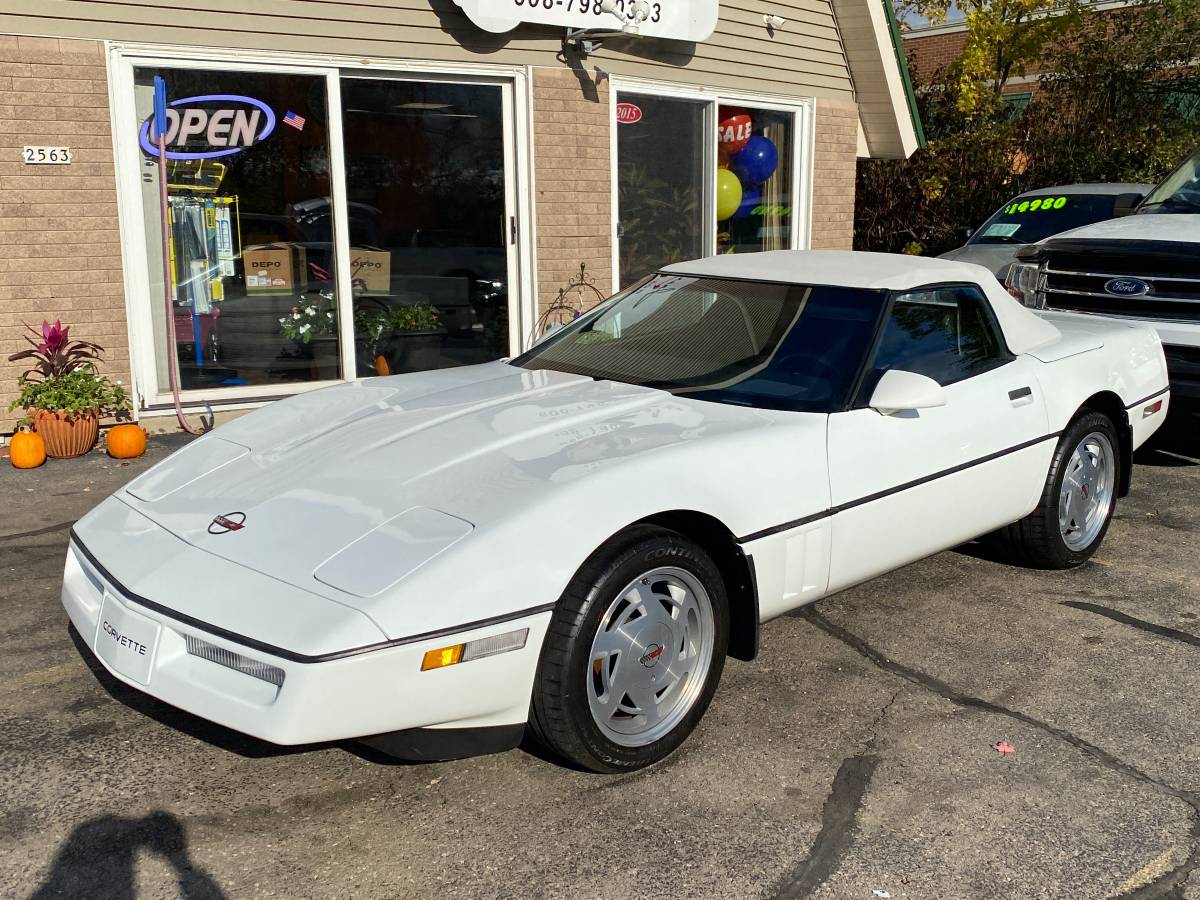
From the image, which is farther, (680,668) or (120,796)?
(680,668)

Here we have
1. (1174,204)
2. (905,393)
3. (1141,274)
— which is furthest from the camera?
(1174,204)

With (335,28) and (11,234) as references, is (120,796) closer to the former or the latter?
(11,234)

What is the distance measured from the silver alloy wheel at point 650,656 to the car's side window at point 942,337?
1.28 meters

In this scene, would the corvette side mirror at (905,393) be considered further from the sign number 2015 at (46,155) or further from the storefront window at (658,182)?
the storefront window at (658,182)

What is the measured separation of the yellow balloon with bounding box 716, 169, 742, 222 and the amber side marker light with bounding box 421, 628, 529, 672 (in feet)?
29.5

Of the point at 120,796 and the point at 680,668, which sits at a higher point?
the point at 680,668

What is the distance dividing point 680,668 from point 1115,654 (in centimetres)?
193

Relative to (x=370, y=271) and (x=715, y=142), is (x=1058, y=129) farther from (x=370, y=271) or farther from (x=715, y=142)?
(x=370, y=271)

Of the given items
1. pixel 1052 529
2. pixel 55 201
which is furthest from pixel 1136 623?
pixel 55 201

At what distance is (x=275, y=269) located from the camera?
8.52 m

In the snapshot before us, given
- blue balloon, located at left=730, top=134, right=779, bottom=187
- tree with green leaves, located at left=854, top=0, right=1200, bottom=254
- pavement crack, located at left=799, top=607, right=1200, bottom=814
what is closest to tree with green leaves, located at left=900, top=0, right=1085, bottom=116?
tree with green leaves, located at left=854, top=0, right=1200, bottom=254

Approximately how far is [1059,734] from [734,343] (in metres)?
1.80

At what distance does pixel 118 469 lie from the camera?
7.22m

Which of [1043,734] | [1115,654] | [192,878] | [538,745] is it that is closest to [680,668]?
[538,745]
